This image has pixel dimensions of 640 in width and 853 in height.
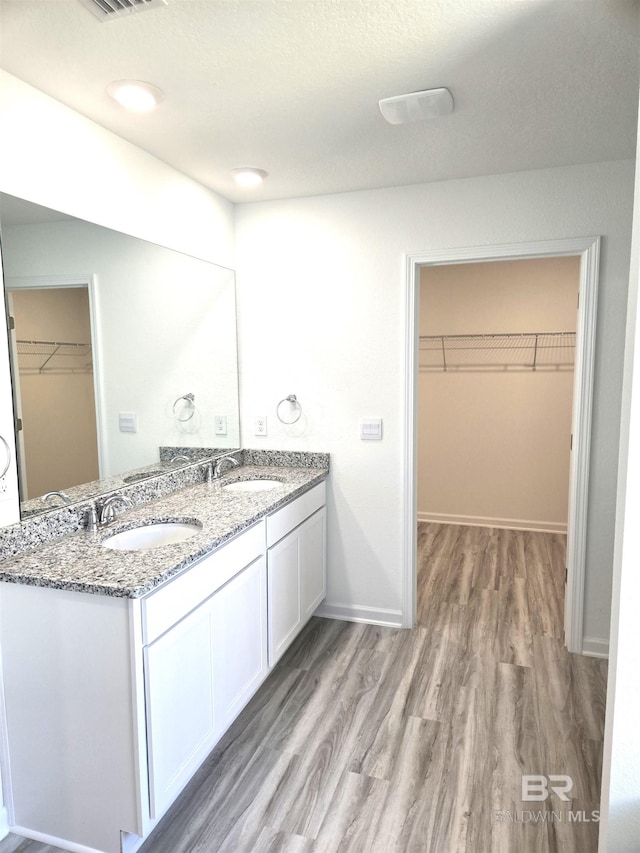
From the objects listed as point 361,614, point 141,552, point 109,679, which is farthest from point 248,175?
point 361,614

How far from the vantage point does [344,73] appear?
1.80 meters

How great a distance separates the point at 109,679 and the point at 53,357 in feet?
3.78

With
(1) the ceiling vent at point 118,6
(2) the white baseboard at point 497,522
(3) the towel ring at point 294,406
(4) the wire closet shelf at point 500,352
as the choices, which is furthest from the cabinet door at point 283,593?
(4) the wire closet shelf at point 500,352

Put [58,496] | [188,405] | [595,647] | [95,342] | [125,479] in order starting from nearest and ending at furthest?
[58,496] → [95,342] → [125,479] → [595,647] → [188,405]

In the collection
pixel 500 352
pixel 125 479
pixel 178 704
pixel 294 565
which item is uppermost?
pixel 500 352

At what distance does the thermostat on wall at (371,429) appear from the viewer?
3.12 metres

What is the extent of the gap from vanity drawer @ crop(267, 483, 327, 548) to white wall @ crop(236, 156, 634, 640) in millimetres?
170

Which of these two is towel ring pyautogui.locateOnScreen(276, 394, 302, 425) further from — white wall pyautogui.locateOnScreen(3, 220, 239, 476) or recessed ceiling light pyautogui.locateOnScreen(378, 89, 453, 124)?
recessed ceiling light pyautogui.locateOnScreen(378, 89, 453, 124)

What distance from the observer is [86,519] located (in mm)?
2102

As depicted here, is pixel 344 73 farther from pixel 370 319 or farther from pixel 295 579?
pixel 295 579

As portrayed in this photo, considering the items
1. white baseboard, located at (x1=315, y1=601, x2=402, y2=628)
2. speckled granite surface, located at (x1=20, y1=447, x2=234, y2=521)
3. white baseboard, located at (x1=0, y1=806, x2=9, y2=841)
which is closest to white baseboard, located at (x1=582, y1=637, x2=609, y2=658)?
white baseboard, located at (x1=315, y1=601, x2=402, y2=628)

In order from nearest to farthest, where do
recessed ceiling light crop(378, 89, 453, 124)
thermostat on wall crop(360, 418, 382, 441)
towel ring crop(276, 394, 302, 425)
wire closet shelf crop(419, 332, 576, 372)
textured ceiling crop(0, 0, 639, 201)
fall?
1. textured ceiling crop(0, 0, 639, 201)
2. recessed ceiling light crop(378, 89, 453, 124)
3. thermostat on wall crop(360, 418, 382, 441)
4. towel ring crop(276, 394, 302, 425)
5. wire closet shelf crop(419, 332, 576, 372)

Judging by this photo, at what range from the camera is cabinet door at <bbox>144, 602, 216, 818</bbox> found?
1650 mm

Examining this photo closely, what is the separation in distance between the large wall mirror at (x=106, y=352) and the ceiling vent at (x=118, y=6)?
652 millimetres
